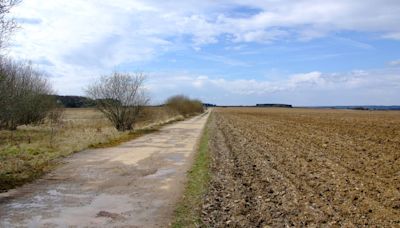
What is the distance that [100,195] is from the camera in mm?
11312

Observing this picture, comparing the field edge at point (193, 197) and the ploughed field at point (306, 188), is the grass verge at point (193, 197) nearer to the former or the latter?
the field edge at point (193, 197)

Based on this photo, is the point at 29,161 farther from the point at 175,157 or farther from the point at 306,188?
the point at 306,188

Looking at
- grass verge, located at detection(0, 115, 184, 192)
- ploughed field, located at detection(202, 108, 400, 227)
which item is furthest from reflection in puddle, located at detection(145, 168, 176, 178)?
grass verge, located at detection(0, 115, 184, 192)

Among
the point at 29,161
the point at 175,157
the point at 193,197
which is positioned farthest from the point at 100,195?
the point at 175,157

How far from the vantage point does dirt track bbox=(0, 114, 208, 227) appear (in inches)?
349

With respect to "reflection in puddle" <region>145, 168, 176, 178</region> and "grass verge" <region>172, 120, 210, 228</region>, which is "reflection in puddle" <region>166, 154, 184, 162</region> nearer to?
"grass verge" <region>172, 120, 210, 228</region>

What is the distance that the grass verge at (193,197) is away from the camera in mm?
8836

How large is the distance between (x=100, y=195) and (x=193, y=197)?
216 cm

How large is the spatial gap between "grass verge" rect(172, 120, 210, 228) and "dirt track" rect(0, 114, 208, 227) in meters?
0.23

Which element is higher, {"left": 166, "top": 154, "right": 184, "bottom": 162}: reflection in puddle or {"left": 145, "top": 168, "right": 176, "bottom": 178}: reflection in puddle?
{"left": 145, "top": 168, "right": 176, "bottom": 178}: reflection in puddle

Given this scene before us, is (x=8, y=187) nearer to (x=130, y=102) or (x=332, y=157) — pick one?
(x=332, y=157)

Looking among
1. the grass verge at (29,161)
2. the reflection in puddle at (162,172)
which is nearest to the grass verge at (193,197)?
the reflection in puddle at (162,172)

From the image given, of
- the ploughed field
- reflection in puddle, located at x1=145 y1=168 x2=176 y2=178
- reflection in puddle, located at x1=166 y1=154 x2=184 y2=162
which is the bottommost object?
reflection in puddle, located at x1=166 y1=154 x2=184 y2=162

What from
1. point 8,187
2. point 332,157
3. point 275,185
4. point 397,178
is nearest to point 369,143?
point 332,157
